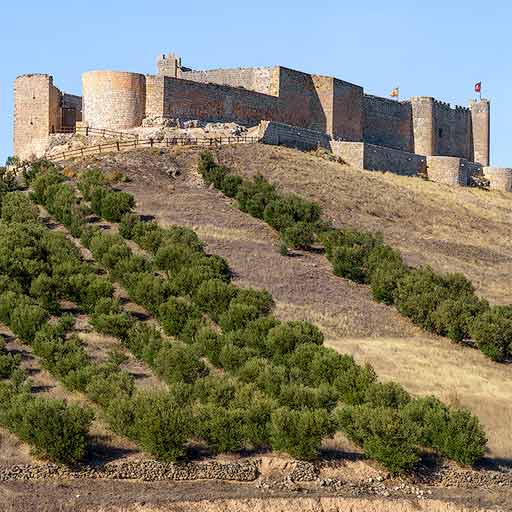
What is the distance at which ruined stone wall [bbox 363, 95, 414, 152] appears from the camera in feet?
175

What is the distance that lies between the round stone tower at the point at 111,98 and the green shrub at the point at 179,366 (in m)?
19.2

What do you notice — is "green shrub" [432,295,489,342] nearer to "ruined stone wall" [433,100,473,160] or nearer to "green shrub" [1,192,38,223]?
"green shrub" [1,192,38,223]

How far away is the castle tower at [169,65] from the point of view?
5216cm

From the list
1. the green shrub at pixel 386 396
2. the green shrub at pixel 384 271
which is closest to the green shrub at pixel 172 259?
the green shrub at pixel 384 271

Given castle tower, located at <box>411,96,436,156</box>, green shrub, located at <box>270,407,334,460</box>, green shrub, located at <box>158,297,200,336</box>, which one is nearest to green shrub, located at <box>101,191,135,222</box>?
green shrub, located at <box>158,297,200,336</box>

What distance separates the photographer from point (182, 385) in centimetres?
2348

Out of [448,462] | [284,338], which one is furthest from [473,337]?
[448,462]

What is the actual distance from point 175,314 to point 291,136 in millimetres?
19830

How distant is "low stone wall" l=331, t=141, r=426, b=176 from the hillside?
43.9 inches

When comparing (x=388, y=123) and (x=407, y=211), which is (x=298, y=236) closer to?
(x=407, y=211)

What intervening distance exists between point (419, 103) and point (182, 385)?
3505 cm

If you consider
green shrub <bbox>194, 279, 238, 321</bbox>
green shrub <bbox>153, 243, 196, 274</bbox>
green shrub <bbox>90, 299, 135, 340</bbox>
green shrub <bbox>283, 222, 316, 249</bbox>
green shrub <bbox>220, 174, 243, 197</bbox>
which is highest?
green shrub <bbox>220, 174, 243, 197</bbox>

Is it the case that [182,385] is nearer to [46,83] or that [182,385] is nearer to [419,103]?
[46,83]

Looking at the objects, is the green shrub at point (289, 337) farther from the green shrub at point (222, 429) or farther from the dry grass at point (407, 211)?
the dry grass at point (407, 211)
